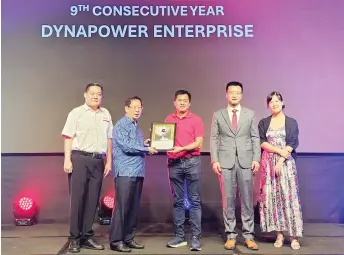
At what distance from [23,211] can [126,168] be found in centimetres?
175

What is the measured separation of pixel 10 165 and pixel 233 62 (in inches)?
108

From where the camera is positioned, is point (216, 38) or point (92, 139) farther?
point (216, 38)

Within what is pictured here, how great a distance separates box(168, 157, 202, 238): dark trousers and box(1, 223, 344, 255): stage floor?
0.23 m

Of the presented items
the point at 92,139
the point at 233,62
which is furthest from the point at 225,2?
the point at 92,139

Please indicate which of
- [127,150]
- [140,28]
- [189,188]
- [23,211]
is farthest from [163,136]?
[23,211]

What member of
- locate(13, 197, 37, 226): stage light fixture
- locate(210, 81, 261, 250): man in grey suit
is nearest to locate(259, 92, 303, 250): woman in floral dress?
locate(210, 81, 261, 250): man in grey suit

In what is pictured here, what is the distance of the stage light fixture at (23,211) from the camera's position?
165 inches

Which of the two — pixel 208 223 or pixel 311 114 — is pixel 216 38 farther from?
pixel 208 223

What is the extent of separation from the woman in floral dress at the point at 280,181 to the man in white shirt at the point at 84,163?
1413mm

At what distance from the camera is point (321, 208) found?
4367 mm

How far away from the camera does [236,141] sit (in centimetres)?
322

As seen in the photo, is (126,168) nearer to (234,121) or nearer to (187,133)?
(187,133)

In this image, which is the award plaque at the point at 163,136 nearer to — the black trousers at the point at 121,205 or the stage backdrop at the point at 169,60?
the black trousers at the point at 121,205

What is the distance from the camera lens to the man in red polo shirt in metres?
3.24
